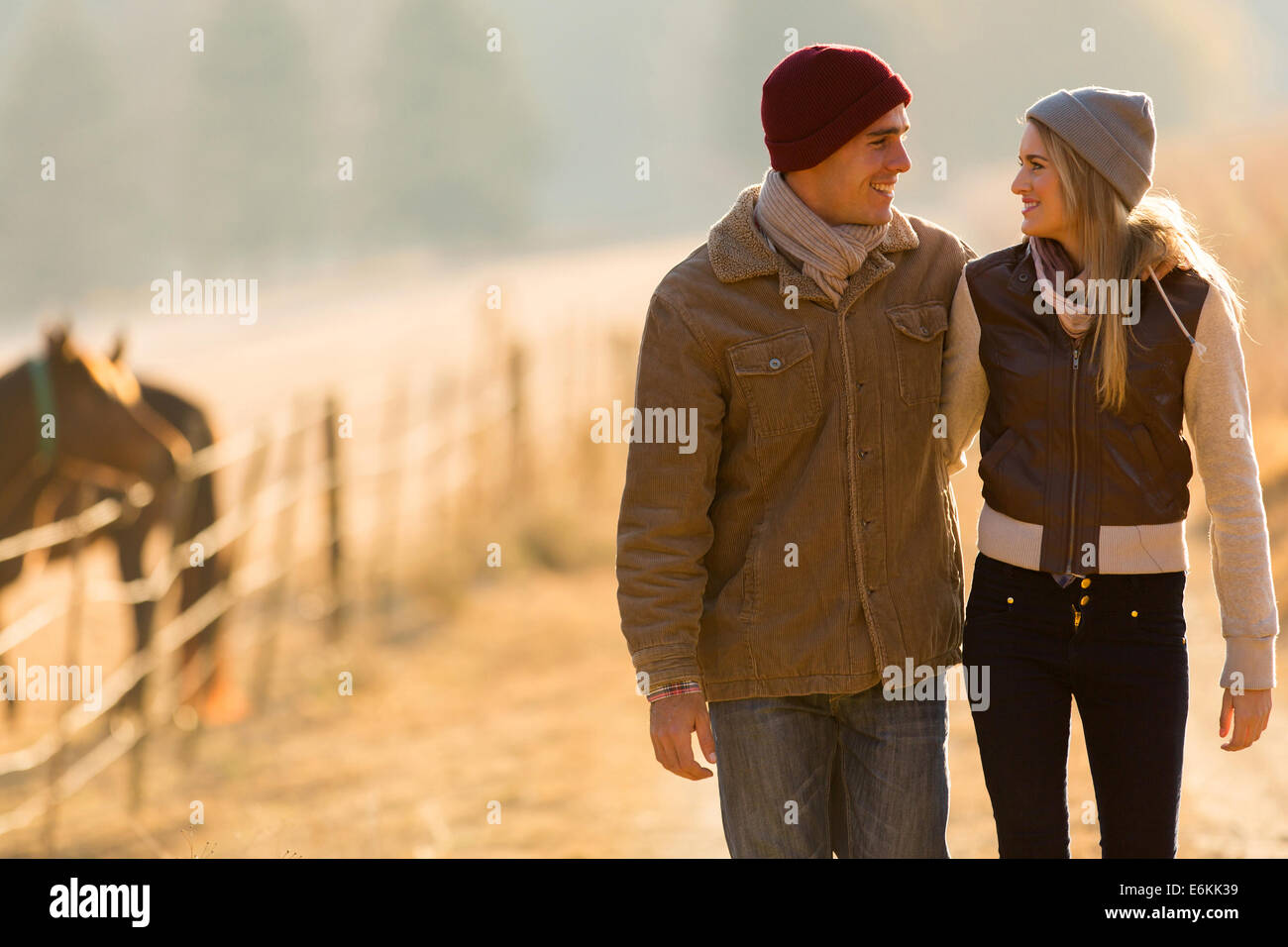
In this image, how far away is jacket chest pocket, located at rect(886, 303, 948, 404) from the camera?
7.13 ft

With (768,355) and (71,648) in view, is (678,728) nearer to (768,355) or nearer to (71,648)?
(768,355)

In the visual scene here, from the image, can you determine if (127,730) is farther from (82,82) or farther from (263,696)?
(82,82)

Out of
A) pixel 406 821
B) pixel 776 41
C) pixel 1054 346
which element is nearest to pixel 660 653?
pixel 1054 346

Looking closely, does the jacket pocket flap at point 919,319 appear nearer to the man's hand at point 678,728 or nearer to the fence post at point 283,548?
the man's hand at point 678,728

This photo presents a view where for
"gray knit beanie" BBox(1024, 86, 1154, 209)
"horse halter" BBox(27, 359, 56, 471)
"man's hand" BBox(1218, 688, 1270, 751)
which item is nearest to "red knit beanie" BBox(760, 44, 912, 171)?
"gray knit beanie" BBox(1024, 86, 1154, 209)

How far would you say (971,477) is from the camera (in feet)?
34.8

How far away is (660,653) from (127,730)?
8397 mm

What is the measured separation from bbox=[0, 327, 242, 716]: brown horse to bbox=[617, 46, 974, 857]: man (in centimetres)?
636

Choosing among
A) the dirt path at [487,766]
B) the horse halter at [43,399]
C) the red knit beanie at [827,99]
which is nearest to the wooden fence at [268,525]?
the dirt path at [487,766]

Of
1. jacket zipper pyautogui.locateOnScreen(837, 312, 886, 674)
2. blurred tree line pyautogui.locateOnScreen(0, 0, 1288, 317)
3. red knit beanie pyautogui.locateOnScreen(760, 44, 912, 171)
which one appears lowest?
jacket zipper pyautogui.locateOnScreen(837, 312, 886, 674)

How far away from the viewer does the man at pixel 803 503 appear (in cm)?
212

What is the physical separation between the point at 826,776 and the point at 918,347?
2.28 ft

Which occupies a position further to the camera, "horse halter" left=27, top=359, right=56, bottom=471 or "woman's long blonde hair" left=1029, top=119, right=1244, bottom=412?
"horse halter" left=27, top=359, right=56, bottom=471

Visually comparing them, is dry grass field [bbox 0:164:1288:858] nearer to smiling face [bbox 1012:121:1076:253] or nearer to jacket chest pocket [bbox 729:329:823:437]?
jacket chest pocket [bbox 729:329:823:437]
